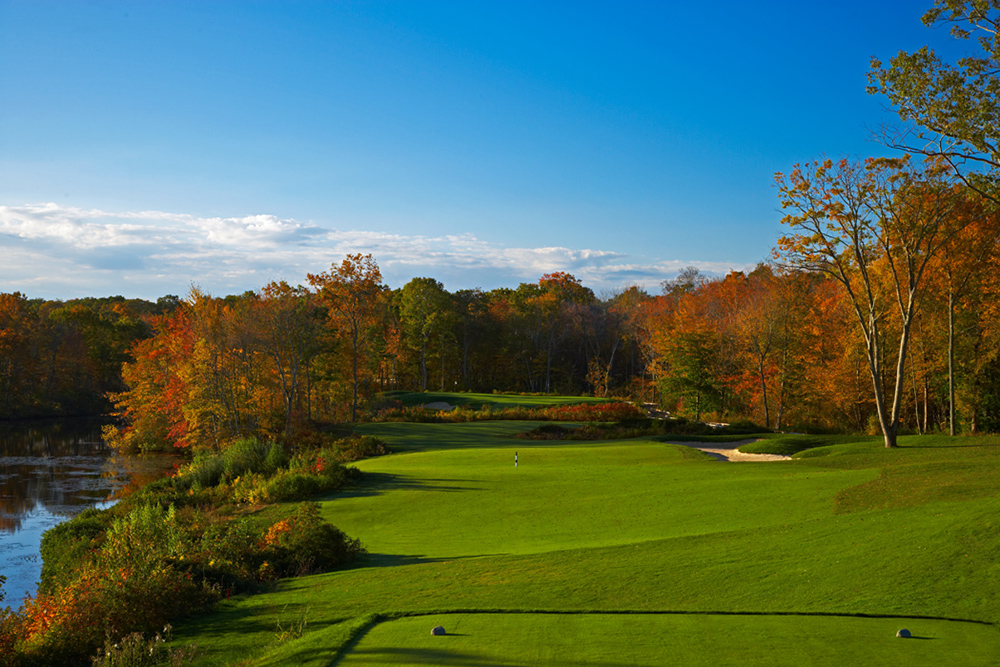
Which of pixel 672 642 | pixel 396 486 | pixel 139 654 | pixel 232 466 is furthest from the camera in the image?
pixel 232 466

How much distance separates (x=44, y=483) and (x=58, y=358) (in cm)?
4631

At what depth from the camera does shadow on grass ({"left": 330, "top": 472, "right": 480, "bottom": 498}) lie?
21708mm

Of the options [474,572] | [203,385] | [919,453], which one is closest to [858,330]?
[919,453]

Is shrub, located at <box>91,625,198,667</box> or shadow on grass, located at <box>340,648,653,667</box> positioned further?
shrub, located at <box>91,625,198,667</box>

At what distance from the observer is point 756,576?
944 centimetres

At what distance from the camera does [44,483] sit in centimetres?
3284

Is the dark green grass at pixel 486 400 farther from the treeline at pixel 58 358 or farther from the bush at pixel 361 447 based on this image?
the treeline at pixel 58 358

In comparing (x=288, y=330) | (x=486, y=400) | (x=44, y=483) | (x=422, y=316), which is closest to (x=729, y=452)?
(x=288, y=330)

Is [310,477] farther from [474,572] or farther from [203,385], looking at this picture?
[203,385]

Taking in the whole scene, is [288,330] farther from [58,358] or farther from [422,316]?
[58,358]

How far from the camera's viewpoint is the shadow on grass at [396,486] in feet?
71.2

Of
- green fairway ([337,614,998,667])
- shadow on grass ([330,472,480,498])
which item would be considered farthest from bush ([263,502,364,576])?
shadow on grass ([330,472,480,498])

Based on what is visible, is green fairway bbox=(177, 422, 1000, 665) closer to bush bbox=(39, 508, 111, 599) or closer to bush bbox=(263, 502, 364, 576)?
bush bbox=(263, 502, 364, 576)

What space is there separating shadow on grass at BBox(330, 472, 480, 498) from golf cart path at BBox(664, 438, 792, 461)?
1010 cm
